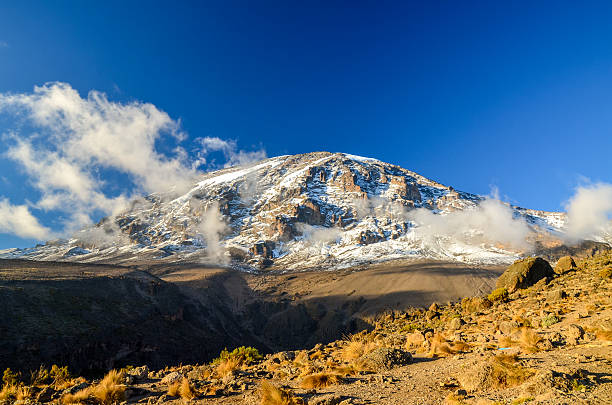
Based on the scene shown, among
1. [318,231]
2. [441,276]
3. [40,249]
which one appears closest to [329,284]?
[441,276]

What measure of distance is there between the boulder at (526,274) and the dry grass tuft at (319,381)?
1913 centimetres

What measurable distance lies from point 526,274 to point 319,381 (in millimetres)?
21038

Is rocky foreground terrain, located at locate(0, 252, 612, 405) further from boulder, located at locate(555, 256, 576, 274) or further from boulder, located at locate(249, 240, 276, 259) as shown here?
boulder, located at locate(249, 240, 276, 259)

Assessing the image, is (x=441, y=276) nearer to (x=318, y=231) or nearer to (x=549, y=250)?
(x=549, y=250)

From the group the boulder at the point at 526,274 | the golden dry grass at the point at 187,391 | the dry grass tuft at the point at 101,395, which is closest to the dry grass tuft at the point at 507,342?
the golden dry grass at the point at 187,391

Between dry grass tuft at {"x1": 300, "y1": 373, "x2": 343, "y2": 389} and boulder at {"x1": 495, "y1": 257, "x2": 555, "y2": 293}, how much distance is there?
19133mm

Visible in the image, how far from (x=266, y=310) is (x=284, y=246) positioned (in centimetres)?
7552

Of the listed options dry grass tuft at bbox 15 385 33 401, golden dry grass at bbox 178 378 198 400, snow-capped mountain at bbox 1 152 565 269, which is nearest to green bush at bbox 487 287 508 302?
golden dry grass at bbox 178 378 198 400

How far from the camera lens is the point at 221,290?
95312 mm

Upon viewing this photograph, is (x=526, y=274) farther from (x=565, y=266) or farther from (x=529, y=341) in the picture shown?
(x=529, y=341)

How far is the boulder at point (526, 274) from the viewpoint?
21719 mm

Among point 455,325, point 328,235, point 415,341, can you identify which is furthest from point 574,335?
point 328,235

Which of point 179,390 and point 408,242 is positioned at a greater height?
point 408,242

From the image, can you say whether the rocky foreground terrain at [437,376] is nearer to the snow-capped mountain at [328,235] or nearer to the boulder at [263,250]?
the snow-capped mountain at [328,235]
